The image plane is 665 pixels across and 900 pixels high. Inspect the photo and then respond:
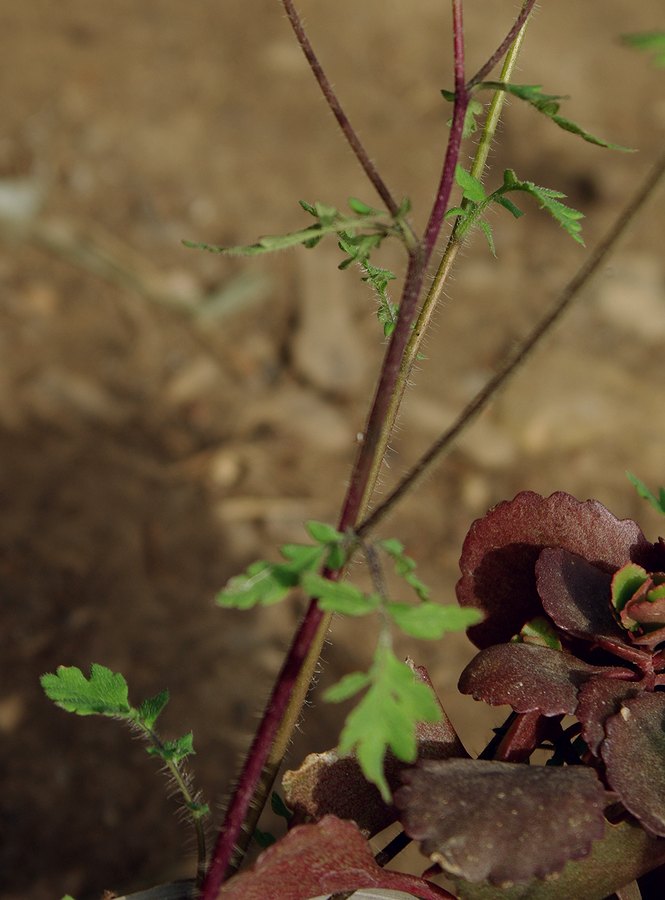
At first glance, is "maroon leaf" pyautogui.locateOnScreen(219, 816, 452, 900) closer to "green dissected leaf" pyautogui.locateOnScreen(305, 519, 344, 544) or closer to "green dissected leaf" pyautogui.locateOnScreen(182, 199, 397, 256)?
"green dissected leaf" pyautogui.locateOnScreen(305, 519, 344, 544)

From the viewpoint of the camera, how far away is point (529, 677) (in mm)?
724

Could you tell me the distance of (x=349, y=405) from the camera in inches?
101

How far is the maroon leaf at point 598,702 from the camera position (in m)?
0.70

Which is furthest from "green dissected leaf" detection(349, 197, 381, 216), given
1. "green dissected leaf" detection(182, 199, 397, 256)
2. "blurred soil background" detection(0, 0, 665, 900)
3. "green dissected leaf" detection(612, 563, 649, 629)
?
"blurred soil background" detection(0, 0, 665, 900)

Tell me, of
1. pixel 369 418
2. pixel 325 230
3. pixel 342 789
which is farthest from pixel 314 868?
pixel 325 230

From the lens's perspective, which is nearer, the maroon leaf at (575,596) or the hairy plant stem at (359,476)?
the hairy plant stem at (359,476)

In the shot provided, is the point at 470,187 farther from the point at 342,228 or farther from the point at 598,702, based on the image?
the point at 598,702

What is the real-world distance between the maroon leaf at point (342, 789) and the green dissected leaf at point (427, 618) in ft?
0.69

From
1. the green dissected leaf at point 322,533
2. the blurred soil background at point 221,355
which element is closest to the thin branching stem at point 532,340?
the green dissected leaf at point 322,533

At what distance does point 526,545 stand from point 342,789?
9.1 inches

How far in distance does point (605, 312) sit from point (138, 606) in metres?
1.50

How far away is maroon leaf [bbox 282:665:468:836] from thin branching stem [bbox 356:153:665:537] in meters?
0.22

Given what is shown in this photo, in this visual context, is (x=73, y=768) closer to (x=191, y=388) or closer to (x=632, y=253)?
(x=191, y=388)

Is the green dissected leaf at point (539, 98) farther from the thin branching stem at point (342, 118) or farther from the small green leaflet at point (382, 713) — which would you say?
the small green leaflet at point (382, 713)
